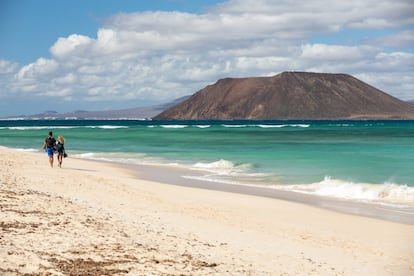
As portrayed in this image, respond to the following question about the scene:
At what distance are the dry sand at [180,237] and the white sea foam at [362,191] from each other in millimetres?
3608

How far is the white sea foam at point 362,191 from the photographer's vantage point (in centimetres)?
1753

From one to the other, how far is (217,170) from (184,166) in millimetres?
2709

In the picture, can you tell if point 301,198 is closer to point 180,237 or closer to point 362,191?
point 362,191

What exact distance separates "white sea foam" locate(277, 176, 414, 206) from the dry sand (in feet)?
11.8

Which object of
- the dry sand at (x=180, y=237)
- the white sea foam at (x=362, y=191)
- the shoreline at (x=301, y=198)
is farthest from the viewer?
the white sea foam at (x=362, y=191)

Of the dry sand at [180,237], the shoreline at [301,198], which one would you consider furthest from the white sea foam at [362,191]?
the dry sand at [180,237]

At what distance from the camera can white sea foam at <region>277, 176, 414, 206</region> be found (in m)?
17.5

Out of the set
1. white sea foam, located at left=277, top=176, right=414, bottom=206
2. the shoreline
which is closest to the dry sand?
the shoreline

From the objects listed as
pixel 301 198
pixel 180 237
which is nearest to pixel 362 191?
pixel 301 198

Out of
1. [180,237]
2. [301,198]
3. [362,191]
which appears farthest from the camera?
[362,191]

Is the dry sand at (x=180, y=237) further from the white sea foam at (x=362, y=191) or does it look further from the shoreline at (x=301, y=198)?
the white sea foam at (x=362, y=191)

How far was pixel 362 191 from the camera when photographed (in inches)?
755

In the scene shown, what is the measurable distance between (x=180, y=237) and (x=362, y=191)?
37.2ft

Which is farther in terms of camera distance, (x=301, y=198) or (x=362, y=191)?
(x=362, y=191)
